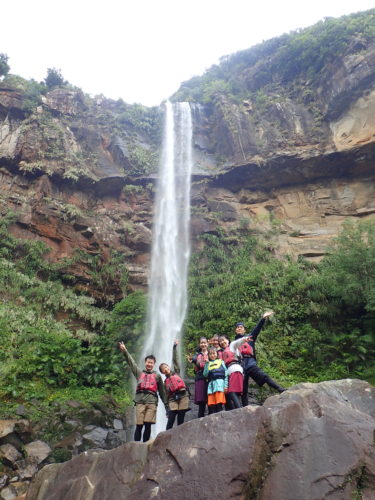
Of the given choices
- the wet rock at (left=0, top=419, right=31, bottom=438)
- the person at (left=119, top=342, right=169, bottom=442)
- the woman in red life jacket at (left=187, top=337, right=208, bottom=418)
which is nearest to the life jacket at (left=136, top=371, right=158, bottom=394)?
the person at (left=119, top=342, right=169, bottom=442)

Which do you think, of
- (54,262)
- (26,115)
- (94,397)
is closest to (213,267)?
(54,262)

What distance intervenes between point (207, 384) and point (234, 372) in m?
0.51

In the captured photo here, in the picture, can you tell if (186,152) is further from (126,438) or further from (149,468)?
(149,468)

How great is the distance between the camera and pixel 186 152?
2441 centimetres

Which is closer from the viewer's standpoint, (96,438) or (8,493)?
(8,493)

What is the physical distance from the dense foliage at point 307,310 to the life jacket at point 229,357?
17.6 feet

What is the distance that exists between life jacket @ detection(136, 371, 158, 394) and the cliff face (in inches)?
463

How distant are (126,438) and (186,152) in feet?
65.1

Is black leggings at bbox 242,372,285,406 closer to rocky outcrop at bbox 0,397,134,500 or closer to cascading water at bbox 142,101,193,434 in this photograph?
rocky outcrop at bbox 0,397,134,500

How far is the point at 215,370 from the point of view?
4969 millimetres

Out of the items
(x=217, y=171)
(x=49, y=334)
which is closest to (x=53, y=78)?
(x=217, y=171)

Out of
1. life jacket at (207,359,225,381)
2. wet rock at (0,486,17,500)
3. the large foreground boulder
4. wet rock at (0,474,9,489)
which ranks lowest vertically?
wet rock at (0,486,17,500)

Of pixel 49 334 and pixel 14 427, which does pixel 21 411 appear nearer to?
pixel 14 427

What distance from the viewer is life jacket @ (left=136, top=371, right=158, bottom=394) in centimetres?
507
